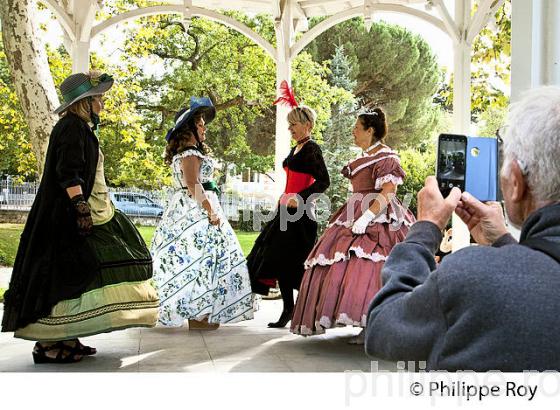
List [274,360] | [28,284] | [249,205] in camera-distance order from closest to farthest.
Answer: [28,284] < [274,360] < [249,205]

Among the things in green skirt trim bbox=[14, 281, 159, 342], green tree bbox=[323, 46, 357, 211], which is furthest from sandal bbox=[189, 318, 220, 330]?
green tree bbox=[323, 46, 357, 211]

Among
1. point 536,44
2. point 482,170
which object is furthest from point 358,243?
point 482,170

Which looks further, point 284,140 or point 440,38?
point 440,38

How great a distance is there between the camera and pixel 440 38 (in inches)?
877

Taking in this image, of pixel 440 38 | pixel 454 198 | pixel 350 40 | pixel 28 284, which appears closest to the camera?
pixel 454 198

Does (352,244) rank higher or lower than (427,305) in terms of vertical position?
lower

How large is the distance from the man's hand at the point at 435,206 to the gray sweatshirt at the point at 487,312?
17 centimetres

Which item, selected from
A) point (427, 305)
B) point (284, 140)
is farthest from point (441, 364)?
point (284, 140)

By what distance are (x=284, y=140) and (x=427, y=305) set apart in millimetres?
6097

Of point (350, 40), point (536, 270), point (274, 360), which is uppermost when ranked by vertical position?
point (350, 40)

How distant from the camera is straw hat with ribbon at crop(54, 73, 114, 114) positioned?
3641 mm

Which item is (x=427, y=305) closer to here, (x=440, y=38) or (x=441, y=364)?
(x=441, y=364)

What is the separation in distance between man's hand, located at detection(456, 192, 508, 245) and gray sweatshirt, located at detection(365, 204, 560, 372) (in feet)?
0.94

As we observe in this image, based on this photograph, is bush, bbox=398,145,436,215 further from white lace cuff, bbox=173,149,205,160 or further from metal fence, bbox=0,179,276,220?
white lace cuff, bbox=173,149,205,160
